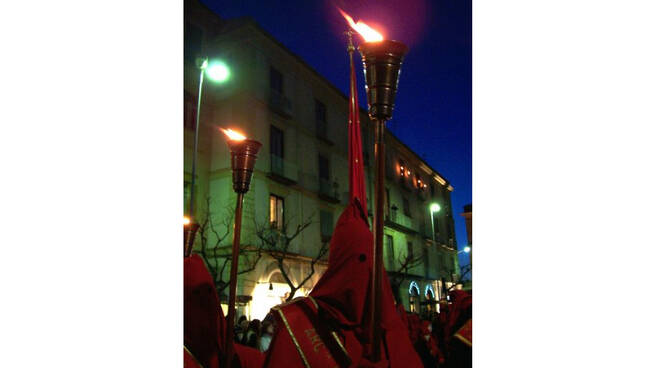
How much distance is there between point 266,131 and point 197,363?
397 cm

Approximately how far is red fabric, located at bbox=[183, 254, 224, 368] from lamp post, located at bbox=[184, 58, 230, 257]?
263 mm

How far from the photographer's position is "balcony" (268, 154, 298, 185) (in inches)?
212

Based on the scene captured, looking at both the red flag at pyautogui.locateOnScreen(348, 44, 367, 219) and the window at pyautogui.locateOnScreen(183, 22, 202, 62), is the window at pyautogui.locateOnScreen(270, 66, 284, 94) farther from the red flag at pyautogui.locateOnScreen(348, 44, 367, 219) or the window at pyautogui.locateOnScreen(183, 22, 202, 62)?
the red flag at pyautogui.locateOnScreen(348, 44, 367, 219)

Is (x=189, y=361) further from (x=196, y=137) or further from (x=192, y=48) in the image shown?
(x=192, y=48)

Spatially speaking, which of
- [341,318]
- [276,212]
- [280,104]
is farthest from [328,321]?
[276,212]

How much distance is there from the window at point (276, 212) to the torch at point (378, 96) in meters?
4.81

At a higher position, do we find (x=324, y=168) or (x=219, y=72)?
(x=219, y=72)

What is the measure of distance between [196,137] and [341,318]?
736 millimetres

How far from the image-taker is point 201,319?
109 centimetres

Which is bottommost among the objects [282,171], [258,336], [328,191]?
[258,336]

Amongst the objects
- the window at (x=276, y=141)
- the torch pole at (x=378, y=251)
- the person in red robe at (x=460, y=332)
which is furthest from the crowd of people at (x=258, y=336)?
the window at (x=276, y=141)

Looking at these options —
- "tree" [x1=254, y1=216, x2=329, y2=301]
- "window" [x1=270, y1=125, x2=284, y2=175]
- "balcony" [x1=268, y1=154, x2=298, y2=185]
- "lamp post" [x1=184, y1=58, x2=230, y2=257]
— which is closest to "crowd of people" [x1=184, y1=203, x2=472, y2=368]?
"lamp post" [x1=184, y1=58, x2=230, y2=257]
